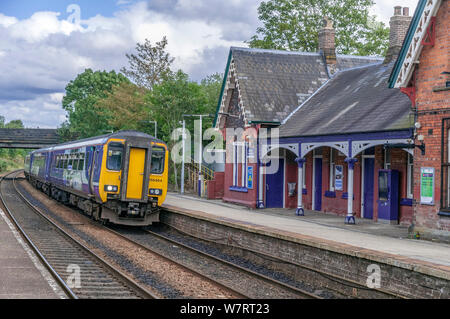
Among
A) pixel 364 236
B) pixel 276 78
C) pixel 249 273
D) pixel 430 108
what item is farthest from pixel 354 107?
pixel 249 273

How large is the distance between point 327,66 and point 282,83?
293cm

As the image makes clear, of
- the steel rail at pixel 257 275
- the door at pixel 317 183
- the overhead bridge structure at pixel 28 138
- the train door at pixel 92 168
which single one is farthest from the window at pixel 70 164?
the overhead bridge structure at pixel 28 138

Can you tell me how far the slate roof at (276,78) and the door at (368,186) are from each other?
559 cm

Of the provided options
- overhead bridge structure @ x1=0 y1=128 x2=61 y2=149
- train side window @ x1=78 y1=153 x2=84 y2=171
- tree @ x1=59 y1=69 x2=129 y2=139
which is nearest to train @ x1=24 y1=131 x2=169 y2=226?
train side window @ x1=78 y1=153 x2=84 y2=171

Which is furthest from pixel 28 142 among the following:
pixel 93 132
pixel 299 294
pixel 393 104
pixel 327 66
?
pixel 299 294

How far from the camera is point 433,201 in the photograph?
46.4ft

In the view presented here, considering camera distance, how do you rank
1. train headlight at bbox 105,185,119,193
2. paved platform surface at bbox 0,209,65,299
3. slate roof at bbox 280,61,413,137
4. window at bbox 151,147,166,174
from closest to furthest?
paved platform surface at bbox 0,209,65,299 → slate roof at bbox 280,61,413,137 → train headlight at bbox 105,185,119,193 → window at bbox 151,147,166,174

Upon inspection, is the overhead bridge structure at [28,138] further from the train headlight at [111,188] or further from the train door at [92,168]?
the train headlight at [111,188]

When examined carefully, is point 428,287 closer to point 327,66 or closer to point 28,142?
point 327,66

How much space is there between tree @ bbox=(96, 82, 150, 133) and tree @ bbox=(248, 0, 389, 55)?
10.8m

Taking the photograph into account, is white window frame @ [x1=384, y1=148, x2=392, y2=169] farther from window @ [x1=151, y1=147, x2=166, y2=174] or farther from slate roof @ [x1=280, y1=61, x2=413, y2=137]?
window @ [x1=151, y1=147, x2=166, y2=174]

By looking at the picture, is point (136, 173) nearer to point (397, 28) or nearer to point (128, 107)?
point (397, 28)

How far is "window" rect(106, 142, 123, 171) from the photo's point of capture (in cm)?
1869

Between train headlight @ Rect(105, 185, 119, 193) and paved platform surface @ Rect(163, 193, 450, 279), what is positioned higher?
train headlight @ Rect(105, 185, 119, 193)
